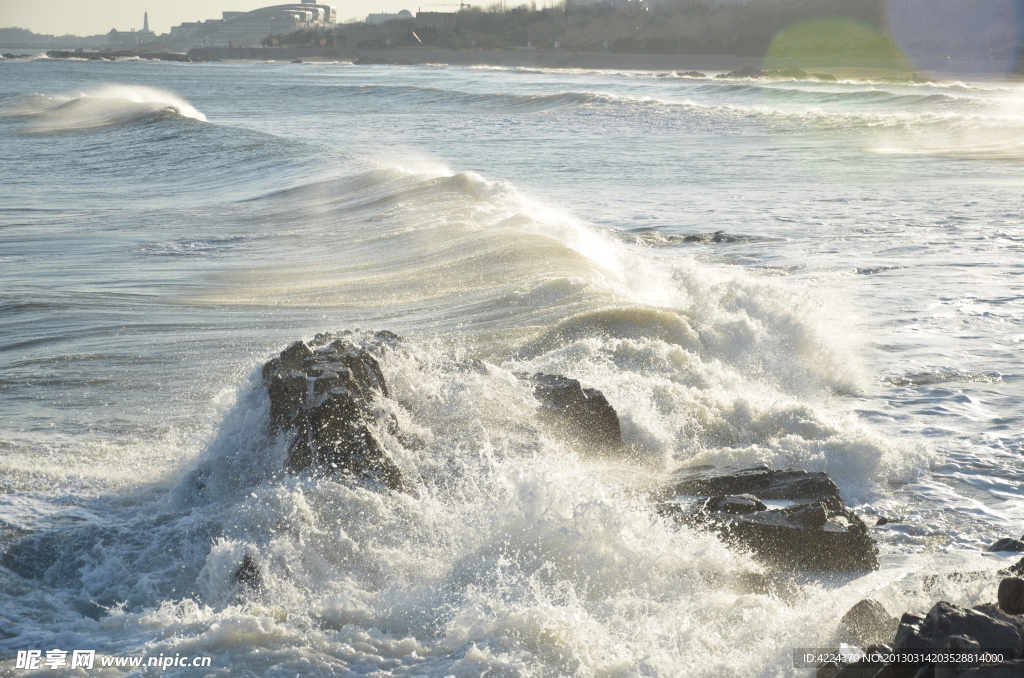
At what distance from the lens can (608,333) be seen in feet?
24.2

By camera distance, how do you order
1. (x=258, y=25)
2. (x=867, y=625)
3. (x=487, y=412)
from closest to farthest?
(x=867, y=625), (x=487, y=412), (x=258, y=25)

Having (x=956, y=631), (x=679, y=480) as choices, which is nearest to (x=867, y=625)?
(x=956, y=631)

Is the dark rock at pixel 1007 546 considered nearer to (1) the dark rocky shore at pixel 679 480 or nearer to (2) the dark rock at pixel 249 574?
(1) the dark rocky shore at pixel 679 480

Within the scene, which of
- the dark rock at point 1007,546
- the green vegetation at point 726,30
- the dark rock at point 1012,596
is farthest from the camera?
the green vegetation at point 726,30

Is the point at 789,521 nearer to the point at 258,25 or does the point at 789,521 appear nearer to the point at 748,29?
the point at 748,29

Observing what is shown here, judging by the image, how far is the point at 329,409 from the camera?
4508mm

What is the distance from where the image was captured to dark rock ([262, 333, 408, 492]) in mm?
4383

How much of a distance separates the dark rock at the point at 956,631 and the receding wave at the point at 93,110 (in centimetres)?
2912

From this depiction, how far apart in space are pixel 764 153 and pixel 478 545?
2105 cm

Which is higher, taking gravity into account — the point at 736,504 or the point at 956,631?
the point at 956,631

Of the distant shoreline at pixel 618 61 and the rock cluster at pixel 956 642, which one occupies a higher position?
the distant shoreline at pixel 618 61

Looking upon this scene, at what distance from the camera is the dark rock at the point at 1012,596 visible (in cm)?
317

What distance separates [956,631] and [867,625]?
0.49 m

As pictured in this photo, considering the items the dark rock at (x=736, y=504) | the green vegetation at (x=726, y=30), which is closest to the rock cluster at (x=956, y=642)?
the dark rock at (x=736, y=504)
